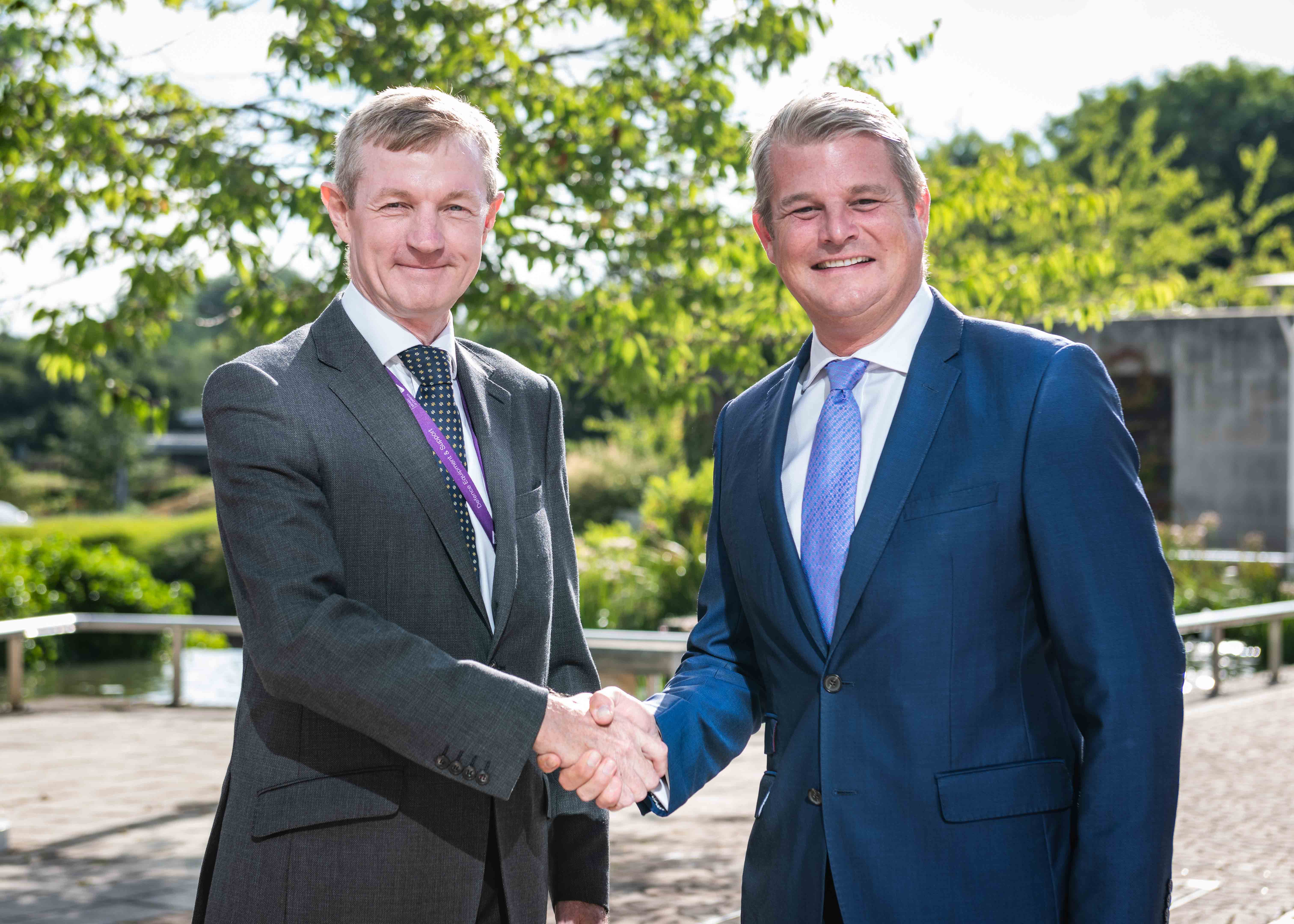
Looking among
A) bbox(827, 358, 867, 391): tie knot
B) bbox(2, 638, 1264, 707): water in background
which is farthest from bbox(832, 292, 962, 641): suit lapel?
bbox(2, 638, 1264, 707): water in background

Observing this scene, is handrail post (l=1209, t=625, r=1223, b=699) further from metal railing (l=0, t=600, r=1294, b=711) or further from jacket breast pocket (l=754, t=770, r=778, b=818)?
jacket breast pocket (l=754, t=770, r=778, b=818)

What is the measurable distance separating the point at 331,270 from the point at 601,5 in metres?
1.98

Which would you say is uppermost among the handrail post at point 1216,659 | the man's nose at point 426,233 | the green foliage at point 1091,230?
the green foliage at point 1091,230

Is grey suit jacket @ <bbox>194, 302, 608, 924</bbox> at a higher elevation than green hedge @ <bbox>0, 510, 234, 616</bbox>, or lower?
higher

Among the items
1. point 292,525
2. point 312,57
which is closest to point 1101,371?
point 292,525

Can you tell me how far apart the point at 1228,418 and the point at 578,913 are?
60.2 feet

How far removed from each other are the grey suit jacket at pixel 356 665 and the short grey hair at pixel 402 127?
0.31 m

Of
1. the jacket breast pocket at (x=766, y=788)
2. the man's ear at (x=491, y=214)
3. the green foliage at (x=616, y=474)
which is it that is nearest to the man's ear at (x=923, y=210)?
the man's ear at (x=491, y=214)

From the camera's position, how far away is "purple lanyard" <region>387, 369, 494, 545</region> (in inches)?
93.3

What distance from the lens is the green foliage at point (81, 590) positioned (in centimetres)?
1473

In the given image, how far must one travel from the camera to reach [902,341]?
2.38 m

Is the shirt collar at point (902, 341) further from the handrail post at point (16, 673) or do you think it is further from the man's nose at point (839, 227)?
the handrail post at point (16, 673)

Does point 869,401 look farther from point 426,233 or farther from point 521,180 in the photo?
point 521,180

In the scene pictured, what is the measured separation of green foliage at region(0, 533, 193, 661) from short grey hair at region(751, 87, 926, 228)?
45.6ft
